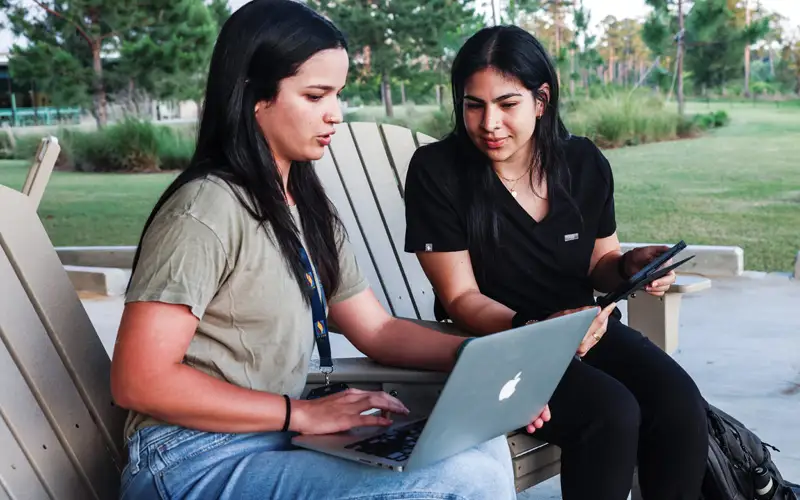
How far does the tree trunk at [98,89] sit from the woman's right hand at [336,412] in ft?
21.2

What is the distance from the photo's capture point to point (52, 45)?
752 centimetres

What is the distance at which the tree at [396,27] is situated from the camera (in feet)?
23.9

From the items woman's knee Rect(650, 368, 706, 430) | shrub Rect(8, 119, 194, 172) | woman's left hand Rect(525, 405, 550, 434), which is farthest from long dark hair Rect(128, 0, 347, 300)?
shrub Rect(8, 119, 194, 172)

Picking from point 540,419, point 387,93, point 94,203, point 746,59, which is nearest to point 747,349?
point 540,419

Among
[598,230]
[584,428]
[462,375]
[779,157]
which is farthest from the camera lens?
[779,157]

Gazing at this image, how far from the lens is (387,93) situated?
7477 mm

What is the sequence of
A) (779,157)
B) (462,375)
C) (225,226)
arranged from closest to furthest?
1. (462,375)
2. (225,226)
3. (779,157)

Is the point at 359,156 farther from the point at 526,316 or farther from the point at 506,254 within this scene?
the point at 526,316

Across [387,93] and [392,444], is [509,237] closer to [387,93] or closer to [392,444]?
[392,444]

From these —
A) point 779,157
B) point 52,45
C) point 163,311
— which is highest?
point 52,45

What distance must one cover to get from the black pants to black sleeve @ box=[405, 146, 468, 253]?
1.31ft

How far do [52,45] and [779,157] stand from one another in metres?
5.17

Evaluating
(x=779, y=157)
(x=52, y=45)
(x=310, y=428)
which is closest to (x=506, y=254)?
(x=310, y=428)

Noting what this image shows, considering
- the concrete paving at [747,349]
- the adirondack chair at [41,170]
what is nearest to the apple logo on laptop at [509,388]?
the concrete paving at [747,349]
